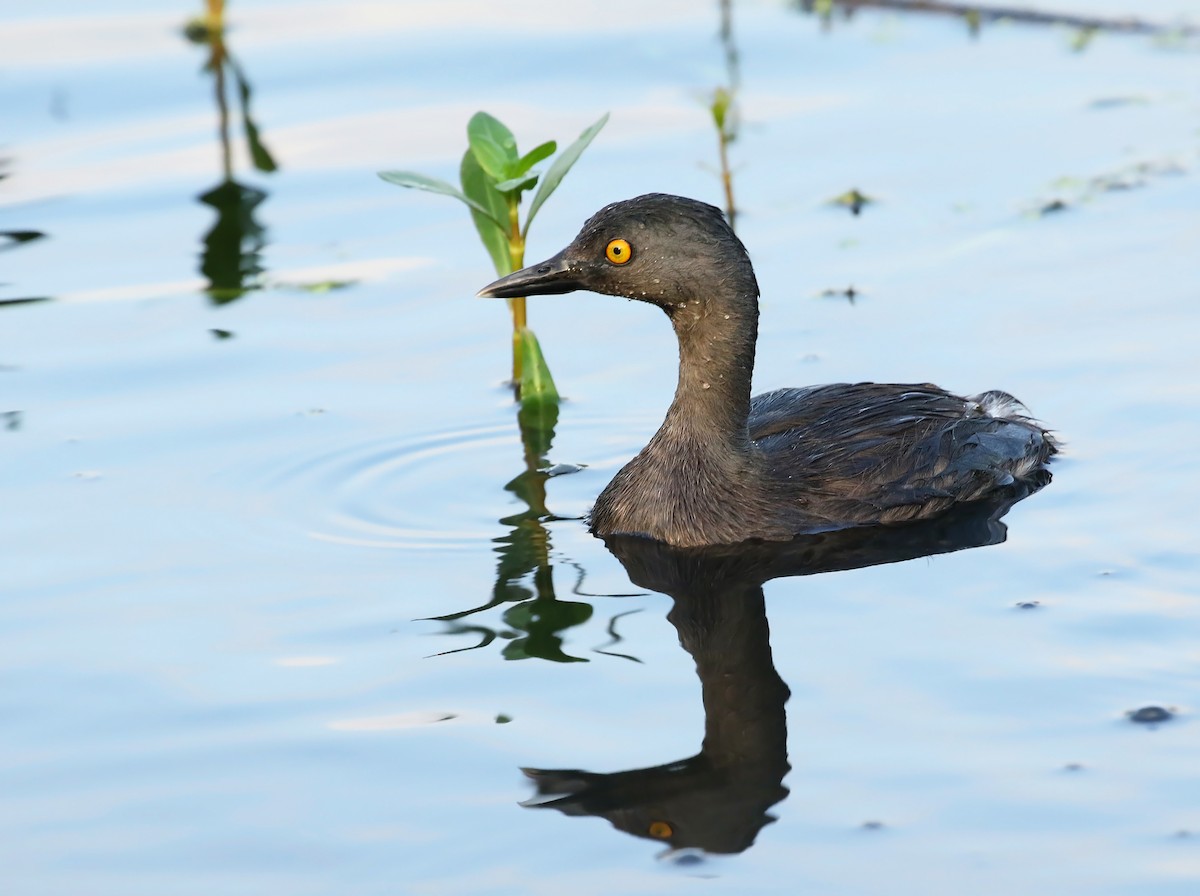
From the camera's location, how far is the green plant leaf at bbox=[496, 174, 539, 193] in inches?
327

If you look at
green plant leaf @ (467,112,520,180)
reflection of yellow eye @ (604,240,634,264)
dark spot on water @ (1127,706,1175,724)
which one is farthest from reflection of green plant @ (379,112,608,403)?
dark spot on water @ (1127,706,1175,724)

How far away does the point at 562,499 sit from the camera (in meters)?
7.94

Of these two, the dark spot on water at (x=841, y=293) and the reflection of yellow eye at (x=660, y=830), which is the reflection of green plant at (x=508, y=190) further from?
the reflection of yellow eye at (x=660, y=830)

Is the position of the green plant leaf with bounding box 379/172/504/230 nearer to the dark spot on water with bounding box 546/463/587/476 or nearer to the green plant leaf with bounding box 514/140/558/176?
the green plant leaf with bounding box 514/140/558/176

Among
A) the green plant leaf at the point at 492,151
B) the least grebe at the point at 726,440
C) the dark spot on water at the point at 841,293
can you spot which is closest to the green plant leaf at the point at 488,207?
the green plant leaf at the point at 492,151

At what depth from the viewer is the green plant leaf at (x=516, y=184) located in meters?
8.31

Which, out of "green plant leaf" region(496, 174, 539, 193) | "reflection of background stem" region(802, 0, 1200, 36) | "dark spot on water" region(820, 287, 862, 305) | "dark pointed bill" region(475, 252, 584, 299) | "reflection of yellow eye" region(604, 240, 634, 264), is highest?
"reflection of background stem" region(802, 0, 1200, 36)

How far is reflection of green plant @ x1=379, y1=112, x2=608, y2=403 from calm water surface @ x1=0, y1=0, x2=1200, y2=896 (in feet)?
0.81

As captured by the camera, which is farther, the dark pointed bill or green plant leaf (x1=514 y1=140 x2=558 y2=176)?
green plant leaf (x1=514 y1=140 x2=558 y2=176)

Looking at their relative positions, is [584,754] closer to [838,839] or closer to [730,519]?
[838,839]

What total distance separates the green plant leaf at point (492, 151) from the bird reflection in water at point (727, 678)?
1827 millimetres

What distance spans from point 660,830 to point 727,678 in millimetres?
1027

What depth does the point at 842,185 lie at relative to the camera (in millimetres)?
11508

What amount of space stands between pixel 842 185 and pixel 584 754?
21.1 ft
